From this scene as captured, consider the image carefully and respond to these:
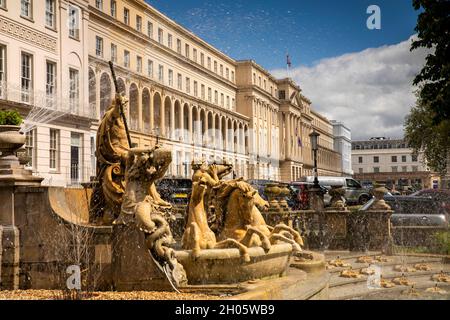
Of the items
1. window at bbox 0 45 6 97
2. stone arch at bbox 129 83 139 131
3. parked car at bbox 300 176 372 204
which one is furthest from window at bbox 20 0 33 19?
parked car at bbox 300 176 372 204

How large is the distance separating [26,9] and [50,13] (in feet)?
5.79

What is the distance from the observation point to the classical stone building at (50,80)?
2688cm

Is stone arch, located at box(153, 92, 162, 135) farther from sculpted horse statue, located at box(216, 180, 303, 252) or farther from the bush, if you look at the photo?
sculpted horse statue, located at box(216, 180, 303, 252)

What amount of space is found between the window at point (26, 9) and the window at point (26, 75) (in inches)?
70.8

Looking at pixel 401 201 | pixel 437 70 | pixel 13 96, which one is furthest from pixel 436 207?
pixel 13 96

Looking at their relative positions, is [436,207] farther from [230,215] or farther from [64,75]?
[64,75]

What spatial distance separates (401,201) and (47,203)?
652 inches

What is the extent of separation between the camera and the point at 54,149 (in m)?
28.3

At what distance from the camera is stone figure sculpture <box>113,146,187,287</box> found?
740 cm

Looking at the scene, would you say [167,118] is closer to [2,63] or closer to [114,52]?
[114,52]

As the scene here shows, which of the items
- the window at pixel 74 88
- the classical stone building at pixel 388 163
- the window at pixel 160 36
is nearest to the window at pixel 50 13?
the window at pixel 74 88

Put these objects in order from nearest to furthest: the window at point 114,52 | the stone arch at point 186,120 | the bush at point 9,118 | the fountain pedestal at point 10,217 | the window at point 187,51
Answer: the fountain pedestal at point 10,217
the bush at point 9,118
the window at point 187,51
the window at point 114,52
the stone arch at point 186,120

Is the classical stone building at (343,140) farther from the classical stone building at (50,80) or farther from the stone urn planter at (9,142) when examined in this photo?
the stone urn planter at (9,142)
